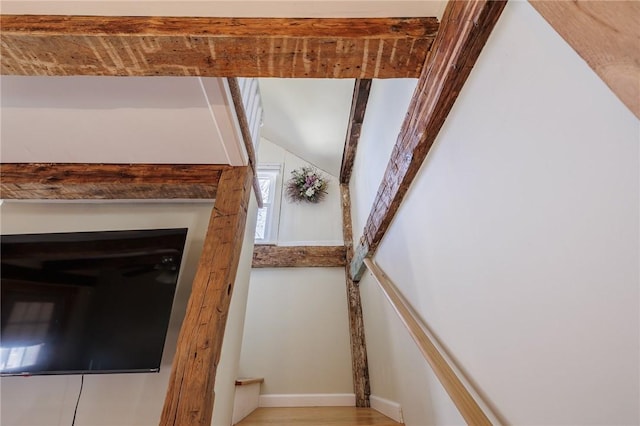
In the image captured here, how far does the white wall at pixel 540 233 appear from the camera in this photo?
1.51 ft

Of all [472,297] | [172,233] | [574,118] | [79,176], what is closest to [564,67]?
[574,118]

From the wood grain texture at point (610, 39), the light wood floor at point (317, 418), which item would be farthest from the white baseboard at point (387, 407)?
the wood grain texture at point (610, 39)

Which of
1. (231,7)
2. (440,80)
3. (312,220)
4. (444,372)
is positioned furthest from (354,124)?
(444,372)

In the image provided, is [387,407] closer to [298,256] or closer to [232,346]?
[232,346]

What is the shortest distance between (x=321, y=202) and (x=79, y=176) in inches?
102

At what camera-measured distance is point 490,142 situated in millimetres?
789

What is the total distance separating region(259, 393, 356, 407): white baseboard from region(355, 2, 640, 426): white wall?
183 centimetres

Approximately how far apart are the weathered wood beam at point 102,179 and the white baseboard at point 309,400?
2133 millimetres

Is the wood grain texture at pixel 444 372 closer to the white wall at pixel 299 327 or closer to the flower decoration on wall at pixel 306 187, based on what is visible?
Answer: the white wall at pixel 299 327

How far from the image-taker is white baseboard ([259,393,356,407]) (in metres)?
2.60

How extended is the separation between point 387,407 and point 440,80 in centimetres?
222

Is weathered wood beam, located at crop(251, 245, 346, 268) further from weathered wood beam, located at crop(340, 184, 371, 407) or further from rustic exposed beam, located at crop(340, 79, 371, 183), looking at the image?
rustic exposed beam, located at crop(340, 79, 371, 183)

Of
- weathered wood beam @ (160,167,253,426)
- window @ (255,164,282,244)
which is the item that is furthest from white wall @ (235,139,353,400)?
weathered wood beam @ (160,167,253,426)

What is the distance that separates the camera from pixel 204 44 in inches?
33.9
